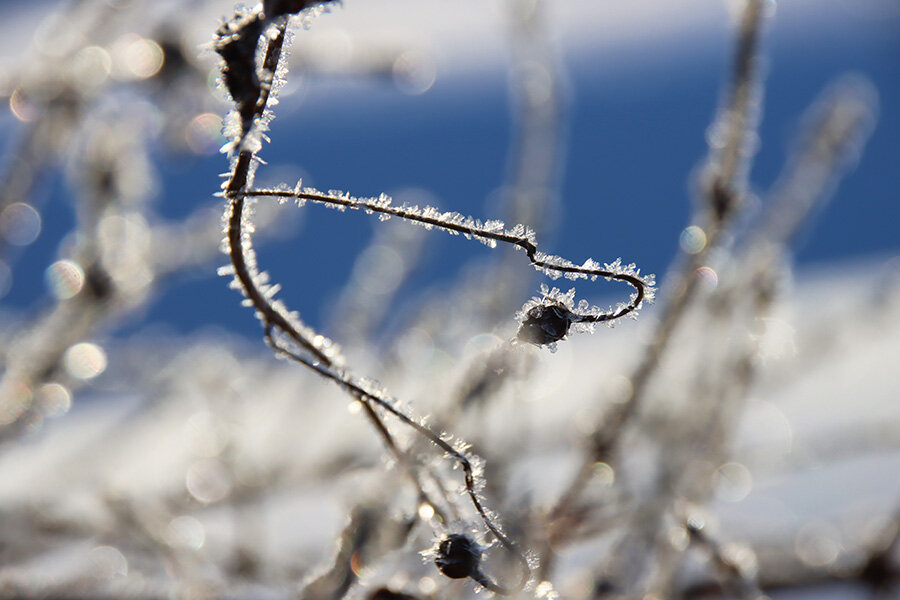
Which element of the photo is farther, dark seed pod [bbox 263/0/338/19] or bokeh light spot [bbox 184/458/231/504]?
bokeh light spot [bbox 184/458/231/504]

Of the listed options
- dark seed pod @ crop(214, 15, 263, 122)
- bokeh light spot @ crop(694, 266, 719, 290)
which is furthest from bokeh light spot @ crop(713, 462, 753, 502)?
dark seed pod @ crop(214, 15, 263, 122)

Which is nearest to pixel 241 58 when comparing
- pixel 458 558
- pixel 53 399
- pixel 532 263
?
pixel 532 263

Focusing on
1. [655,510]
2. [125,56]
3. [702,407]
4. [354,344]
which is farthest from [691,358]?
[125,56]

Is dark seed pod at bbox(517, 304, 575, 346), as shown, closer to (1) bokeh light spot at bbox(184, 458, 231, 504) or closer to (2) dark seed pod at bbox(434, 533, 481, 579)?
(2) dark seed pod at bbox(434, 533, 481, 579)

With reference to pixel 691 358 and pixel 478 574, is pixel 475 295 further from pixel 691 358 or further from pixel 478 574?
pixel 478 574

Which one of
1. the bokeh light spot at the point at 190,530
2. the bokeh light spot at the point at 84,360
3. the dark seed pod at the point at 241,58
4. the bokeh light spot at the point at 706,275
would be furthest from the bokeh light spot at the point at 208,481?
the dark seed pod at the point at 241,58

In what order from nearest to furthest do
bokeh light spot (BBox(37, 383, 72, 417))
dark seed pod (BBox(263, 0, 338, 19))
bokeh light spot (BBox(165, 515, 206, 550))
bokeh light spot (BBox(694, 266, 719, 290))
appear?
dark seed pod (BBox(263, 0, 338, 19)) < bokeh light spot (BBox(694, 266, 719, 290)) < bokeh light spot (BBox(37, 383, 72, 417)) < bokeh light spot (BBox(165, 515, 206, 550))

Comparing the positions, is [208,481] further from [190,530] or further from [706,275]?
[706,275]

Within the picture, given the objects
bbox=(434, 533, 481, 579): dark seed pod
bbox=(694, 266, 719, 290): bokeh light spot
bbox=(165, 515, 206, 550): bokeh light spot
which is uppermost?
bbox=(165, 515, 206, 550): bokeh light spot
